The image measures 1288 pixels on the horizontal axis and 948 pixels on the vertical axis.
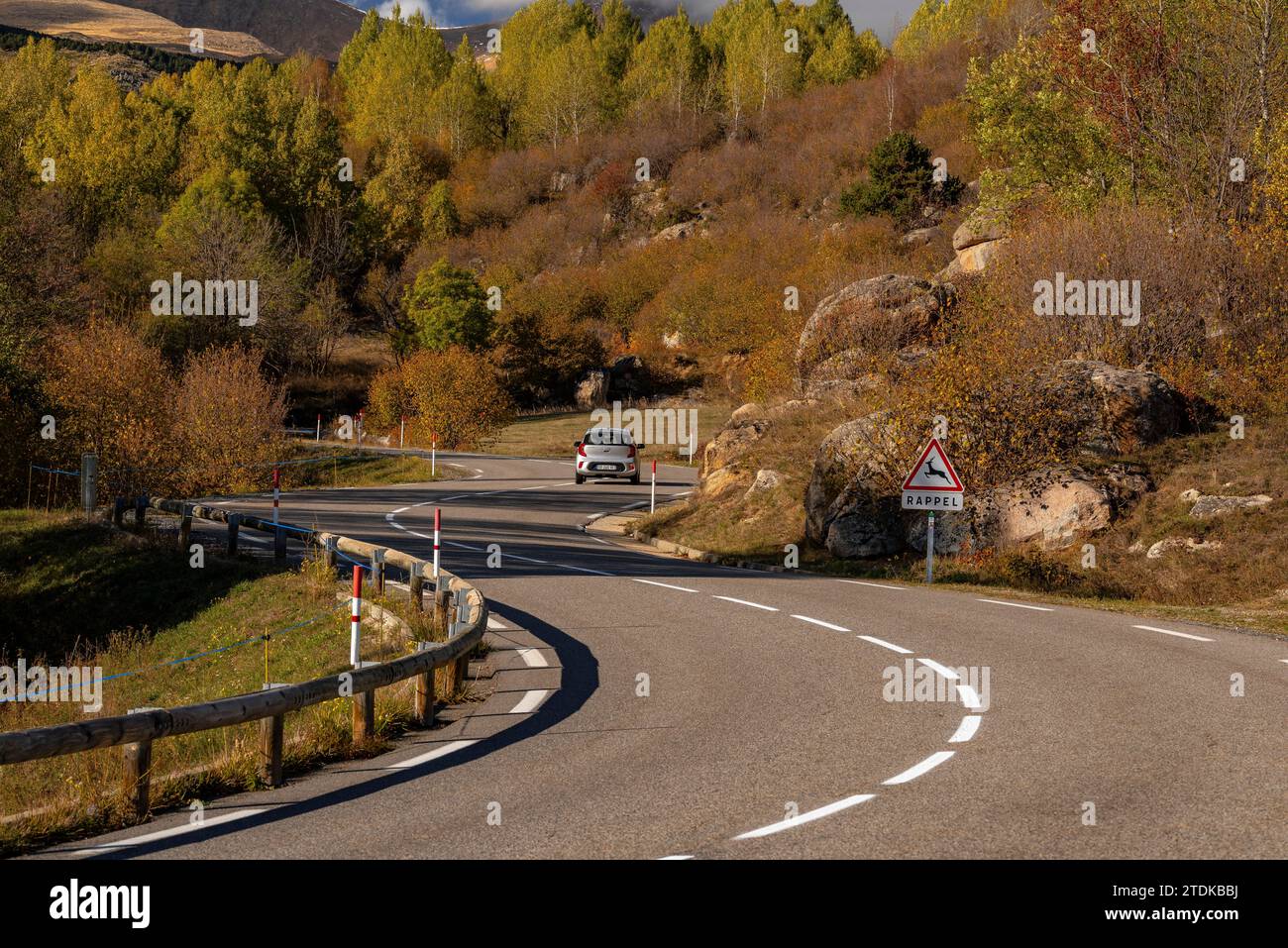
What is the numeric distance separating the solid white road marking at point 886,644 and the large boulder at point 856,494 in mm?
10787

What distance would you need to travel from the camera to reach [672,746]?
27.4 feet

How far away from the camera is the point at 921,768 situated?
305 inches

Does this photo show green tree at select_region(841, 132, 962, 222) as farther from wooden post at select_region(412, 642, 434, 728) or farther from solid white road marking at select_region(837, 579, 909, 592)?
wooden post at select_region(412, 642, 434, 728)

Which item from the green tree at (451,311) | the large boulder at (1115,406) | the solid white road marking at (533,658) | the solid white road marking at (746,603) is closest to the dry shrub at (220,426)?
the solid white road marking at (746,603)

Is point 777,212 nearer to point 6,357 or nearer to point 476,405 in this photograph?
point 476,405

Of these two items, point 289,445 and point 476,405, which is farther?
point 476,405

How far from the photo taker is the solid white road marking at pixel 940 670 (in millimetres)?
11086

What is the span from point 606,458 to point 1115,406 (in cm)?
2062

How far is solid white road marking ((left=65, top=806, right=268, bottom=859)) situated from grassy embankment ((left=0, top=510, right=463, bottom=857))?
Result: 38 centimetres

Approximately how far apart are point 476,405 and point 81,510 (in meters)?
33.3

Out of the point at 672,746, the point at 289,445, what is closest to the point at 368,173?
the point at 289,445

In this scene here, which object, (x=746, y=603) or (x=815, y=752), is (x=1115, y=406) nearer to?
(x=746, y=603)

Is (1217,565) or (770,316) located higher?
(770,316)

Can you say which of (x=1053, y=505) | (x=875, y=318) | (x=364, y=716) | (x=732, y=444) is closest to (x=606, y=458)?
(x=732, y=444)
